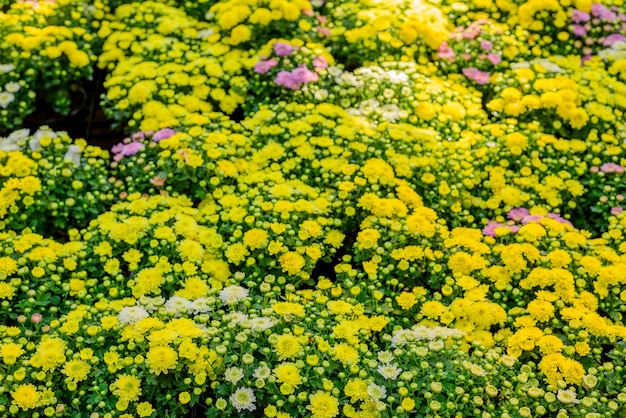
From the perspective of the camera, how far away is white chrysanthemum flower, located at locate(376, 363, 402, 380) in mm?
2479

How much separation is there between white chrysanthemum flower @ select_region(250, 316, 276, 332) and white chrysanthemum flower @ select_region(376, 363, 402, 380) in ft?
1.47

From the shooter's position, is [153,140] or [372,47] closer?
[153,140]

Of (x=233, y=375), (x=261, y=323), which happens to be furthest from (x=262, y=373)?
(x=261, y=323)

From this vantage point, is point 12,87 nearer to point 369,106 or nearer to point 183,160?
point 183,160

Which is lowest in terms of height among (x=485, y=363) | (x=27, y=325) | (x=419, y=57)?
(x=27, y=325)

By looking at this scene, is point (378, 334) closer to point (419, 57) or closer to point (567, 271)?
point (567, 271)

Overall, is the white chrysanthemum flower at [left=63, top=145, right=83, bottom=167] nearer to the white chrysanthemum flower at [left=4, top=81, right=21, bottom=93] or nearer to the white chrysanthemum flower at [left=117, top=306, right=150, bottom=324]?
the white chrysanthemum flower at [left=4, top=81, right=21, bottom=93]

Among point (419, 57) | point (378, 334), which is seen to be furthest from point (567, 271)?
point (419, 57)

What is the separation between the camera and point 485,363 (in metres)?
2.59

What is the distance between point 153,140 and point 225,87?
671 millimetres

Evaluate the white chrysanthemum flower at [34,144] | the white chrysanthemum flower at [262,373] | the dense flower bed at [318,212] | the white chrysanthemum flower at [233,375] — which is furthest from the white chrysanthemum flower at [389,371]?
the white chrysanthemum flower at [34,144]

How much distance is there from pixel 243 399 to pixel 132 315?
594mm

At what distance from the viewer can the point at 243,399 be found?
2.39 meters

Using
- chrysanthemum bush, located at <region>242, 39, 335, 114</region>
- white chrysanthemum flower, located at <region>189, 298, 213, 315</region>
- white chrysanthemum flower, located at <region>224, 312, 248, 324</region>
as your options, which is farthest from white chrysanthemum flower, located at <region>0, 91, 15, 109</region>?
white chrysanthemum flower, located at <region>224, 312, 248, 324</region>
